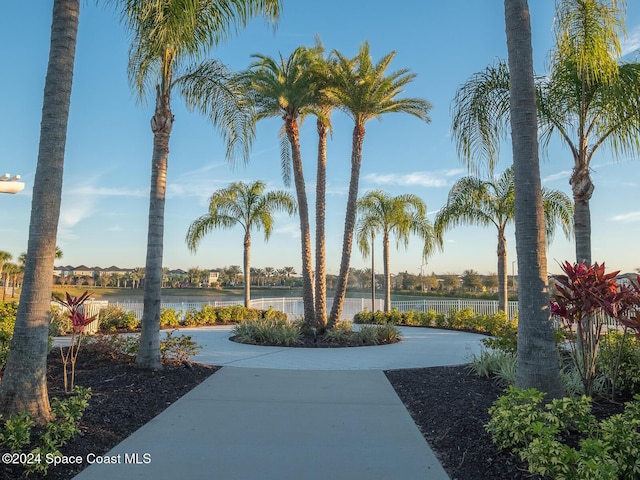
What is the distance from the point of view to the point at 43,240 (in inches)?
179

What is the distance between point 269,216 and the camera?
21719mm

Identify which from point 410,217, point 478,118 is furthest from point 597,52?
point 410,217

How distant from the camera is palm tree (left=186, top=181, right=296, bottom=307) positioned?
2153cm

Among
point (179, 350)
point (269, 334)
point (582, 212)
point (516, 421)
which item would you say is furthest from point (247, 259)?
point (516, 421)

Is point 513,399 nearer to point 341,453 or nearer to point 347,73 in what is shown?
point 341,453

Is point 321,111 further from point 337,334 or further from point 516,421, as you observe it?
point 516,421

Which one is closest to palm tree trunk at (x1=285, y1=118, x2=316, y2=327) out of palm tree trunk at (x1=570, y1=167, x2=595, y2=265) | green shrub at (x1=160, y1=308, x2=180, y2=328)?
green shrub at (x1=160, y1=308, x2=180, y2=328)

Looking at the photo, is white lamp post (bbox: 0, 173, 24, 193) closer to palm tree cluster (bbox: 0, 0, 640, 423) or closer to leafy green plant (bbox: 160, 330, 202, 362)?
palm tree cluster (bbox: 0, 0, 640, 423)

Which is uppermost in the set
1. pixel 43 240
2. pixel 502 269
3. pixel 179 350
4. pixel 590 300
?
pixel 502 269

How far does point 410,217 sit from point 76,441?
1890 cm

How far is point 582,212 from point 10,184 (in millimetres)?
16772

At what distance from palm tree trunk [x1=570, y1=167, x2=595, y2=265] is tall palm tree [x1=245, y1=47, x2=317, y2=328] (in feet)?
26.0

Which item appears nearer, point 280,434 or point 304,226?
point 280,434

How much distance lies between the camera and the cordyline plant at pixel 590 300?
512 cm
